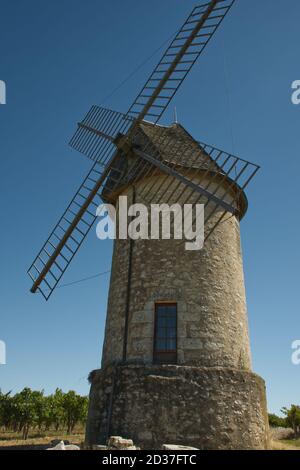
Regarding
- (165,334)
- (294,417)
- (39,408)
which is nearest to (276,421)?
(294,417)

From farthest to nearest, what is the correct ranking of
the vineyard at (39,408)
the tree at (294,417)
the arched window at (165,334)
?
the vineyard at (39,408)
the tree at (294,417)
the arched window at (165,334)

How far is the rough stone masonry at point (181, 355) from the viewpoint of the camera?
23.8ft

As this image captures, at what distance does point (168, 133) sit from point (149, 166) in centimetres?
213

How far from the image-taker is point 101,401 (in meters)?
7.93

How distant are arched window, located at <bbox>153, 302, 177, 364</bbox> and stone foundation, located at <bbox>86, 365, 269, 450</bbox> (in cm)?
41

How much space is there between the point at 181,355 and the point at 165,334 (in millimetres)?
572

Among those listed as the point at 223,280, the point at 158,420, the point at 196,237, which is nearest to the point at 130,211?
the point at 196,237

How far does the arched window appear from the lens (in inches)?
316

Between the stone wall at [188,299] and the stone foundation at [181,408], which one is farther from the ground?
the stone wall at [188,299]

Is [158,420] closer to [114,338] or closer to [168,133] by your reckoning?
[114,338]

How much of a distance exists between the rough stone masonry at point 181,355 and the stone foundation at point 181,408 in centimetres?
2

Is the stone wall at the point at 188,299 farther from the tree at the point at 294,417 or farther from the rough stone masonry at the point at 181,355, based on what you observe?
the tree at the point at 294,417

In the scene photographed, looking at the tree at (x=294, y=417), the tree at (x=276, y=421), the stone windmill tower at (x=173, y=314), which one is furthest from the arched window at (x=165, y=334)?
the tree at (x=276, y=421)

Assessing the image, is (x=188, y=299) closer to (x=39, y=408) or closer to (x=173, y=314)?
(x=173, y=314)
